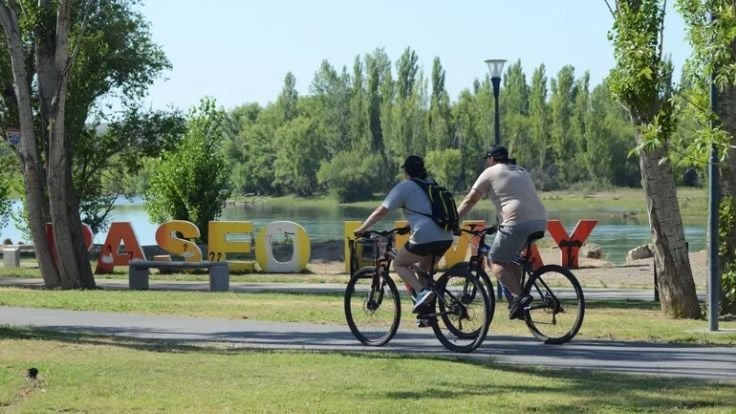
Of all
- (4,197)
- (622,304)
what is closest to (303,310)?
(622,304)

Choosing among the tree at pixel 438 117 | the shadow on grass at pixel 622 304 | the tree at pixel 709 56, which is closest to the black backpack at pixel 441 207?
the tree at pixel 709 56

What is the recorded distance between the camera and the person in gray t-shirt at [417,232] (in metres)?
11.6

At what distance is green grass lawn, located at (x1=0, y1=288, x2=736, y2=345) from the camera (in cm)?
1335

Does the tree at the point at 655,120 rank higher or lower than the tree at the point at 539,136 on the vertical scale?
lower

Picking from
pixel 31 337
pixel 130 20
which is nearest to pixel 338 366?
pixel 31 337

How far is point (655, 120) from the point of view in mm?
10852

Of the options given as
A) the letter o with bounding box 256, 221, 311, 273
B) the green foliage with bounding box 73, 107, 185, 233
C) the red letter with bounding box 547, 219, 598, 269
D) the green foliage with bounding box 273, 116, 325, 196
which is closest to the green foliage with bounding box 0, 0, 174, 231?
the green foliage with bounding box 73, 107, 185, 233

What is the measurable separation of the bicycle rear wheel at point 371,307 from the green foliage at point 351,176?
10325 cm

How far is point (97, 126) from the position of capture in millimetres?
40688

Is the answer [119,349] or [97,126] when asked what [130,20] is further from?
[119,349]

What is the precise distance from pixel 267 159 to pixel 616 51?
124252mm

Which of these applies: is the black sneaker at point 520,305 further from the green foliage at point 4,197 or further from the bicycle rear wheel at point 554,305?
the green foliage at point 4,197

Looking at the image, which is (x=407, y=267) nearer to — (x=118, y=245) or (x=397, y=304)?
(x=397, y=304)

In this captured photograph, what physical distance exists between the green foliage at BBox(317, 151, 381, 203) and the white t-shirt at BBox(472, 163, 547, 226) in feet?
341
